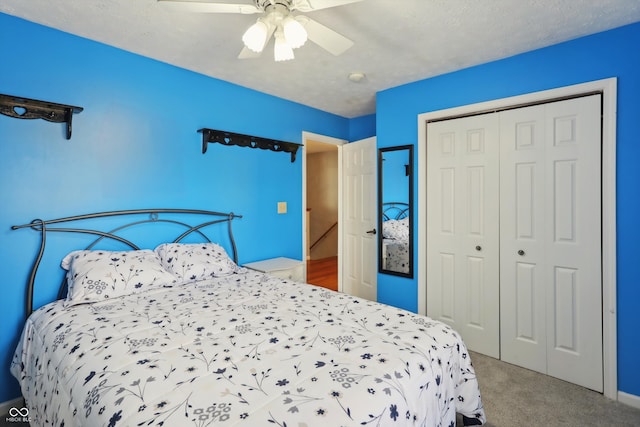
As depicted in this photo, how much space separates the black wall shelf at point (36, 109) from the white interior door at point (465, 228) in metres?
2.92

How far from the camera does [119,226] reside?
2.39 meters

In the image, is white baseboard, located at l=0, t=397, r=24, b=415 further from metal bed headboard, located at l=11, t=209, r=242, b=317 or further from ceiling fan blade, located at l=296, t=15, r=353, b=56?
ceiling fan blade, located at l=296, t=15, r=353, b=56

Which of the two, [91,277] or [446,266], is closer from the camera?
[91,277]

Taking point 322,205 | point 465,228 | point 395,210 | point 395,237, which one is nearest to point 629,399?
point 465,228

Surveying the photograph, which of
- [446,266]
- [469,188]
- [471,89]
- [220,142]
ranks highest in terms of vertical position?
[471,89]

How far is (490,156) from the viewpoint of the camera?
2.69m

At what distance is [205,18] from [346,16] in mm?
879

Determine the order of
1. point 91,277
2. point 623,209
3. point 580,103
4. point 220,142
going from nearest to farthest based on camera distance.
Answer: point 91,277
point 623,209
point 580,103
point 220,142

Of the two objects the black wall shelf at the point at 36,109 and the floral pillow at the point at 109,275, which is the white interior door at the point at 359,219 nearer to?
the floral pillow at the point at 109,275

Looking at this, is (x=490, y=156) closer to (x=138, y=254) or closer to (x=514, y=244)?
(x=514, y=244)

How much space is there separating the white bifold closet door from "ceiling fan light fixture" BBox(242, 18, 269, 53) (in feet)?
6.50

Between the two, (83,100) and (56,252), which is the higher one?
(83,100)

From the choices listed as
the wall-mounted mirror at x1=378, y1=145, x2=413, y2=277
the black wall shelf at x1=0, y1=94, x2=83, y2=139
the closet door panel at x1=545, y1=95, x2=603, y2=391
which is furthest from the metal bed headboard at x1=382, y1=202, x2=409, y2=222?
the black wall shelf at x1=0, y1=94, x2=83, y2=139

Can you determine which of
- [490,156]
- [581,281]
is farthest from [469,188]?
[581,281]
